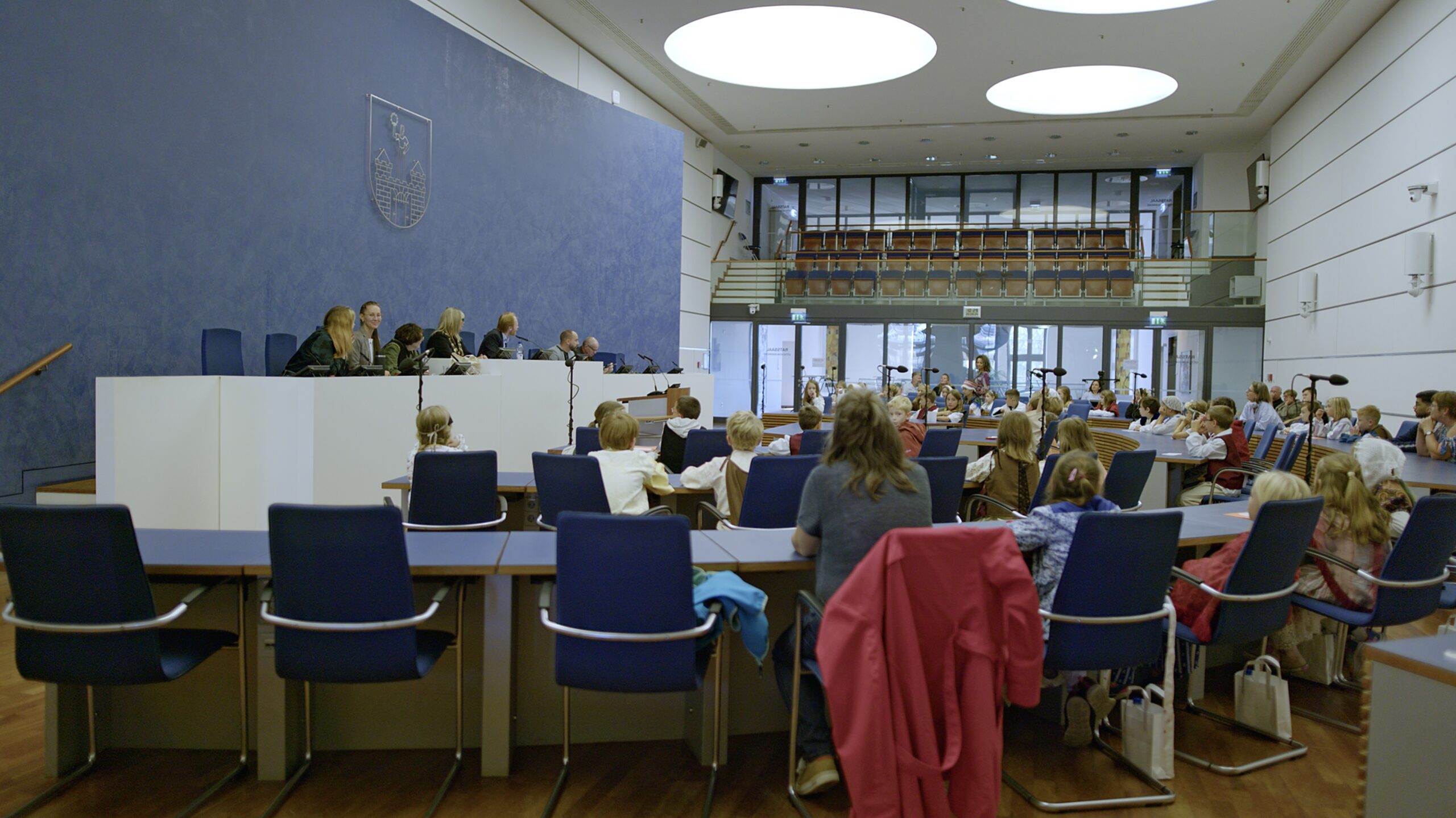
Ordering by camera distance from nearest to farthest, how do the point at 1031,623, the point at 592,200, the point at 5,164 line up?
the point at 1031,623 < the point at 5,164 < the point at 592,200

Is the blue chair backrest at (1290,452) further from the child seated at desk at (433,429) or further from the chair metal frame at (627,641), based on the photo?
the child seated at desk at (433,429)

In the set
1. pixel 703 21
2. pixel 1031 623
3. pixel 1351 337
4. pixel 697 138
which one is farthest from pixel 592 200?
pixel 1031 623

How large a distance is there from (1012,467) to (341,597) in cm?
418

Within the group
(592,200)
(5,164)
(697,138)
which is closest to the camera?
(5,164)

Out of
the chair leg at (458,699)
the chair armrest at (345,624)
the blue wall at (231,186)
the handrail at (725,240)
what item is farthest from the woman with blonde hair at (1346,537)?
the handrail at (725,240)

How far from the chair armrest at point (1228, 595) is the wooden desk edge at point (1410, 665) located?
942mm


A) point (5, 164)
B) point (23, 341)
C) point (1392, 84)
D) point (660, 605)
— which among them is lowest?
point (660, 605)

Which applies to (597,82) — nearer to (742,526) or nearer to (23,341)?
(23,341)

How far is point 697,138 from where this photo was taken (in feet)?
56.4

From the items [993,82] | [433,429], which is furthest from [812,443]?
[993,82]

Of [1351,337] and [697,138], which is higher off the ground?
[697,138]

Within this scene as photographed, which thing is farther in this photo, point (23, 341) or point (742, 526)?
point (23, 341)

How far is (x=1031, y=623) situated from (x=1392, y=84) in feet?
36.4

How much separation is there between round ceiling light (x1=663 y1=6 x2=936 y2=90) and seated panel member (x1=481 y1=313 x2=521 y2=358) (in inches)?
234
